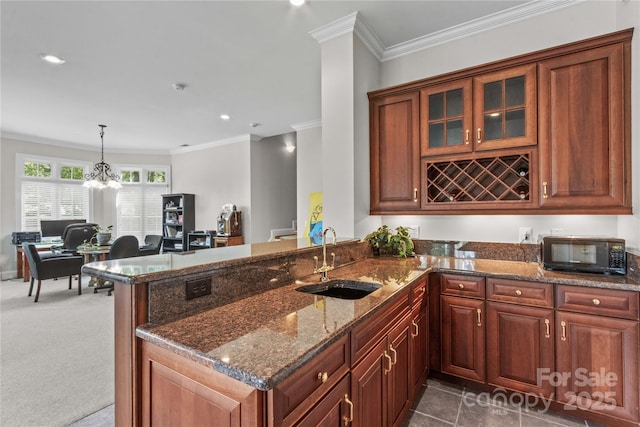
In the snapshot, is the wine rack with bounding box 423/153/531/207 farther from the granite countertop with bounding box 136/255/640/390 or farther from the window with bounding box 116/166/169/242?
the window with bounding box 116/166/169/242

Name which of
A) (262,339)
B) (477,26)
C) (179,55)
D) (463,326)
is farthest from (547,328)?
(179,55)

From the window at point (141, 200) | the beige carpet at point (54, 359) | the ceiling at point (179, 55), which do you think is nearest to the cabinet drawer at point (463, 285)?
the ceiling at point (179, 55)

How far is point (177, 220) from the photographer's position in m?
7.52

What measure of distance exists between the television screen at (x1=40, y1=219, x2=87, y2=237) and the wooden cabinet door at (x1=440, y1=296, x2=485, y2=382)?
26.4ft

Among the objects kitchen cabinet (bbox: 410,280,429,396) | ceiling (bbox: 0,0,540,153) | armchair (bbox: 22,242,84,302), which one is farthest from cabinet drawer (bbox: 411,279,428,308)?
armchair (bbox: 22,242,84,302)

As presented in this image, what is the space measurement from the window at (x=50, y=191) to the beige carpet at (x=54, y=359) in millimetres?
2579

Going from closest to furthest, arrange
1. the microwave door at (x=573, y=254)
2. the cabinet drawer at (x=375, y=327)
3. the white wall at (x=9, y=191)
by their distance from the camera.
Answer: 1. the cabinet drawer at (x=375, y=327)
2. the microwave door at (x=573, y=254)
3. the white wall at (x=9, y=191)

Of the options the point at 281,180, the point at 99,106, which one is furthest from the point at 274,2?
the point at 281,180

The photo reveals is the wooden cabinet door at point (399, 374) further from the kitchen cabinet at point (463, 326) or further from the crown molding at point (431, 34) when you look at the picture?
the crown molding at point (431, 34)

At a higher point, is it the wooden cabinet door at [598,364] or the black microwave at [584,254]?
the black microwave at [584,254]

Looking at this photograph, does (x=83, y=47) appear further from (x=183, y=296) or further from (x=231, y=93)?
(x=183, y=296)

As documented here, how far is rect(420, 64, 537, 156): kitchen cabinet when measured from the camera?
228cm

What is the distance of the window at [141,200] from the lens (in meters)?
7.86

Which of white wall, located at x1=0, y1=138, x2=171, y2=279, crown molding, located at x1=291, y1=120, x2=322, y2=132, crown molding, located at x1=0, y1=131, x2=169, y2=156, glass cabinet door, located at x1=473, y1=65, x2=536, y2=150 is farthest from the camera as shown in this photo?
crown molding, located at x1=0, y1=131, x2=169, y2=156
